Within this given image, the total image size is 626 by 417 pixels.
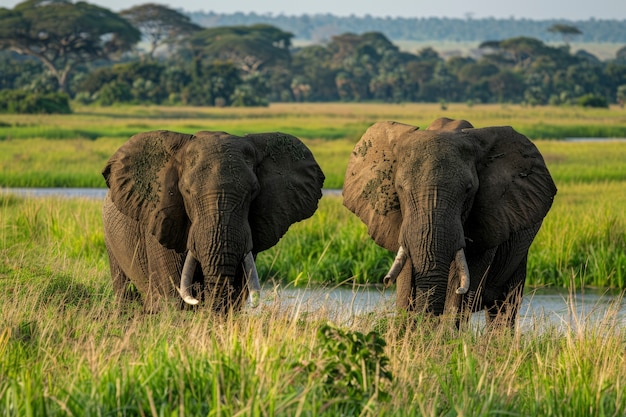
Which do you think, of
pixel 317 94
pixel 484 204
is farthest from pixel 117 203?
pixel 317 94

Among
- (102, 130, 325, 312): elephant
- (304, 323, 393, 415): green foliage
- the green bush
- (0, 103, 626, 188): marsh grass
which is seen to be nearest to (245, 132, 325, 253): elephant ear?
(102, 130, 325, 312): elephant

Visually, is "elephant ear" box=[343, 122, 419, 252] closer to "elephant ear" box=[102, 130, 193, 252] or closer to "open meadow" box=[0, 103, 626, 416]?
"open meadow" box=[0, 103, 626, 416]

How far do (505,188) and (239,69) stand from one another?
6485 centimetres

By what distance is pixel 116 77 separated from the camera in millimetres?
63000

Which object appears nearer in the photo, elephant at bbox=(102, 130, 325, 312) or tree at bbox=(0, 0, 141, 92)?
elephant at bbox=(102, 130, 325, 312)

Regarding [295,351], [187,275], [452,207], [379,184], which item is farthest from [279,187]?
[295,351]

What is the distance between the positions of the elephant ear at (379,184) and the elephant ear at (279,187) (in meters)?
0.34

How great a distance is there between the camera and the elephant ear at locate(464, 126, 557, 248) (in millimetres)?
8383

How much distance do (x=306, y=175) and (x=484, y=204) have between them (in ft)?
3.98

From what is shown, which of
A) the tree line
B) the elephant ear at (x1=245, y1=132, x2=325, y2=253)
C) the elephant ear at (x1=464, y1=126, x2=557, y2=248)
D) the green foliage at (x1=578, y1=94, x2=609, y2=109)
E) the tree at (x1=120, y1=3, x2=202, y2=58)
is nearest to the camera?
the elephant ear at (x1=245, y1=132, x2=325, y2=253)

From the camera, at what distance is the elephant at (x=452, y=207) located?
25.6 feet

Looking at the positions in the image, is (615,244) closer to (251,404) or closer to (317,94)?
(251,404)

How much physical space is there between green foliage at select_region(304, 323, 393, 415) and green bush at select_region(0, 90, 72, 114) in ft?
137

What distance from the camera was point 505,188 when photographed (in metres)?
8.54
